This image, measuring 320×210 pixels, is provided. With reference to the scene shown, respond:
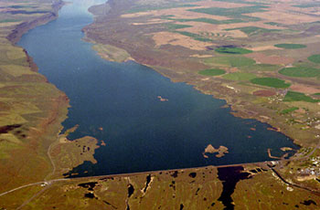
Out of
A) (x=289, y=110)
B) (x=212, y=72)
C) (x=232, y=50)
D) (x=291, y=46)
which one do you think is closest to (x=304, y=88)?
(x=289, y=110)

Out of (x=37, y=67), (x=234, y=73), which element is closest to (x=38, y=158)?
(x=37, y=67)

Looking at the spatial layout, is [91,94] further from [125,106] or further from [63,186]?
[63,186]

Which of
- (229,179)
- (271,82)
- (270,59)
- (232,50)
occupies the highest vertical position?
(271,82)

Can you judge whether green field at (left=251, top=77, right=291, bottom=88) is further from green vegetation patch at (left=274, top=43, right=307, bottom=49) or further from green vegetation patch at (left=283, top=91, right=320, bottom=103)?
green vegetation patch at (left=274, top=43, right=307, bottom=49)

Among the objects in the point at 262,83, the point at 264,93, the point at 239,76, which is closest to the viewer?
the point at 264,93

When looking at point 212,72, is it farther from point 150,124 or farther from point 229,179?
point 229,179

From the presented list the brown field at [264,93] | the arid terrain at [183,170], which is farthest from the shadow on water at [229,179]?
the brown field at [264,93]
